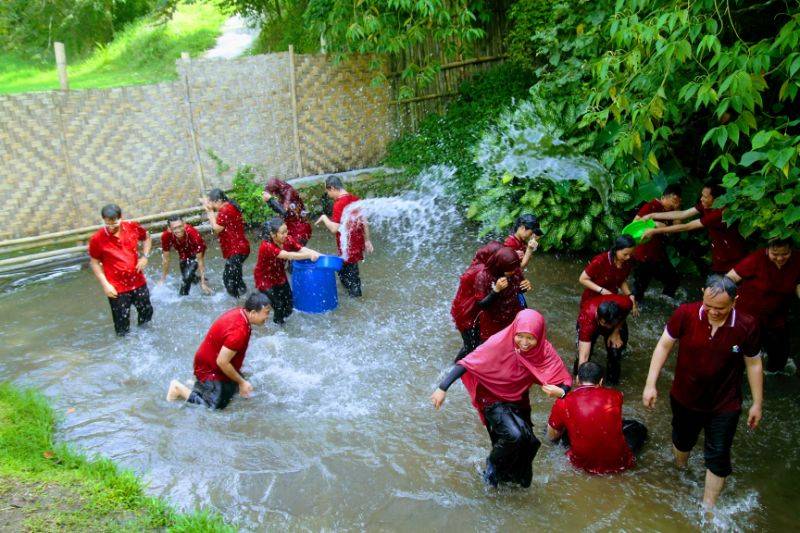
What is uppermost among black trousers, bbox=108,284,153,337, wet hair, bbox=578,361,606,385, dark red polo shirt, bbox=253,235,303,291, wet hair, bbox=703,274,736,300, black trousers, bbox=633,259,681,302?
wet hair, bbox=703,274,736,300

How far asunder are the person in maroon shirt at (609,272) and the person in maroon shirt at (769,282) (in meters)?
0.93

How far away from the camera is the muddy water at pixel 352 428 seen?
180 inches

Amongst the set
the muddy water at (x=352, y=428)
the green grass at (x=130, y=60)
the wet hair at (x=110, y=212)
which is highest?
the green grass at (x=130, y=60)

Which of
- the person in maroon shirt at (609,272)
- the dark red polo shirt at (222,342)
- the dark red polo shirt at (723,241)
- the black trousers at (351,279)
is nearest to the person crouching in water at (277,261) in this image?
the black trousers at (351,279)

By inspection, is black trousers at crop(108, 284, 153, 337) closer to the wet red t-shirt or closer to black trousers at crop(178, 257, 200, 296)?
black trousers at crop(178, 257, 200, 296)

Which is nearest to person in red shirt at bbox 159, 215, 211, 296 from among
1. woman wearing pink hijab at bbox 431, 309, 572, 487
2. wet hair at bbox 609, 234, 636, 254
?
woman wearing pink hijab at bbox 431, 309, 572, 487

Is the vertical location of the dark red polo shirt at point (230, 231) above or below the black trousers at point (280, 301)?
above

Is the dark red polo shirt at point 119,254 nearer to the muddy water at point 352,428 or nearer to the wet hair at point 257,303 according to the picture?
the muddy water at point 352,428

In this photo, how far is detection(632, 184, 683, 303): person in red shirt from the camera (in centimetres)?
710

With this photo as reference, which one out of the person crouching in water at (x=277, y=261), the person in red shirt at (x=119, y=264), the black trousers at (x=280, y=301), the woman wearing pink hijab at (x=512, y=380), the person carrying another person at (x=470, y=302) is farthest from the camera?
the black trousers at (x=280, y=301)

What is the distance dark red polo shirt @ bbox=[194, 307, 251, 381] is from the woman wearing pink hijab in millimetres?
1853

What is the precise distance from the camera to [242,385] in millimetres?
5652

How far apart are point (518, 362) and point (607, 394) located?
81 cm

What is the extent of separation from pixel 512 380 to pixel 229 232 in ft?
15.3
